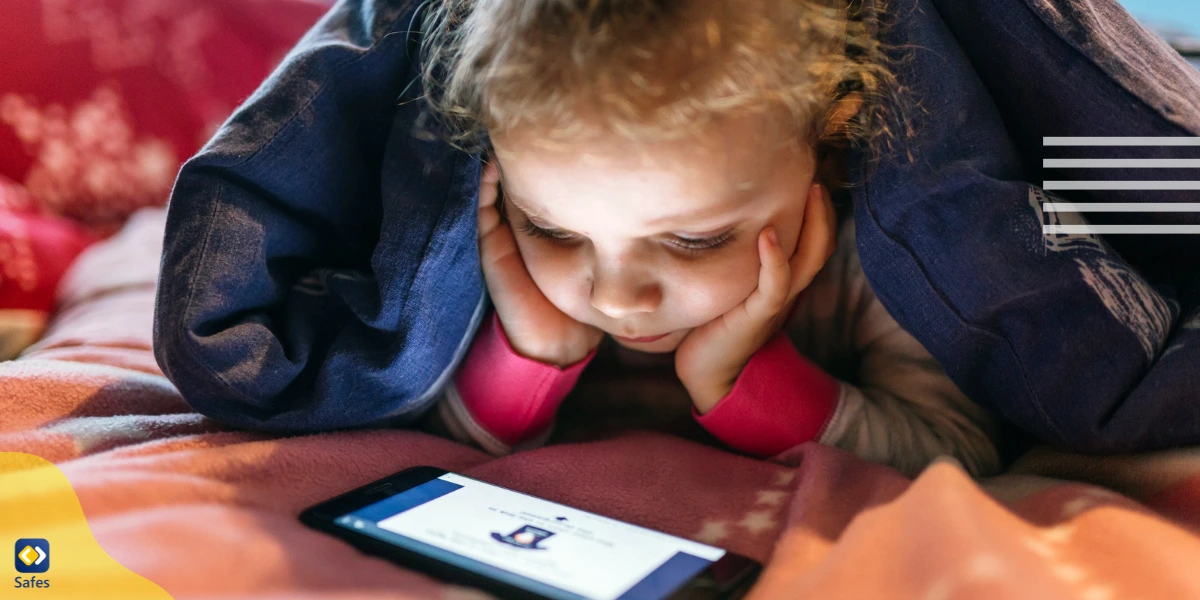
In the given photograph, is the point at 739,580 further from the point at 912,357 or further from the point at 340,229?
the point at 340,229

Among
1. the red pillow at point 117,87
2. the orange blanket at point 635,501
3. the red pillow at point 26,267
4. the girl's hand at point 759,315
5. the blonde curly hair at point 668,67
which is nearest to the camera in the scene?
the orange blanket at point 635,501

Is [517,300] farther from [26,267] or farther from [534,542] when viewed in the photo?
[26,267]

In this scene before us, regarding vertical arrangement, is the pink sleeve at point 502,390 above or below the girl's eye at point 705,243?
below

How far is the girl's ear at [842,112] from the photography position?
644 mm

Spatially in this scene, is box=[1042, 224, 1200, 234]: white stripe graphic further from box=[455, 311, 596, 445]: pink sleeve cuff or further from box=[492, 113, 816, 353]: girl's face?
box=[455, 311, 596, 445]: pink sleeve cuff

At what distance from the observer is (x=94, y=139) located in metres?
1.02

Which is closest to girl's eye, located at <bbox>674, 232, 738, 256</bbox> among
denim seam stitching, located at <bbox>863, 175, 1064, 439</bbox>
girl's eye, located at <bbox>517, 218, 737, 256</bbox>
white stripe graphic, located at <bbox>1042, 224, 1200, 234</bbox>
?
girl's eye, located at <bbox>517, 218, 737, 256</bbox>

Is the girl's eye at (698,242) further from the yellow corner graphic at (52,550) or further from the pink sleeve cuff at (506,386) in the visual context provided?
the yellow corner graphic at (52,550)

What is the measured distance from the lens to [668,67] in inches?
21.6

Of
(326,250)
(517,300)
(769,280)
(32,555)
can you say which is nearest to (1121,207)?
(769,280)

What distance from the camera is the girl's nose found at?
24.4 inches

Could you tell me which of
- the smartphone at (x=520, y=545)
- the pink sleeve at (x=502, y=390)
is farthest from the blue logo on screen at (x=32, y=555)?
the pink sleeve at (x=502, y=390)

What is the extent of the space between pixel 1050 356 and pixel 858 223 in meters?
0.16

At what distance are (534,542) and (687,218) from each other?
241 millimetres
